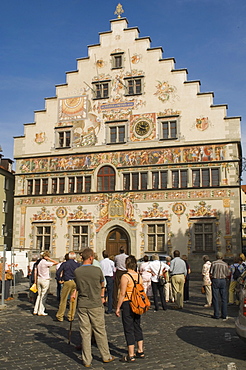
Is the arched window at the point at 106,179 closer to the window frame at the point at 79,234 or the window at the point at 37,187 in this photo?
the window frame at the point at 79,234

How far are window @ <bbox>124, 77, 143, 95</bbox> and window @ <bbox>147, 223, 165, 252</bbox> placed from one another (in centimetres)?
889

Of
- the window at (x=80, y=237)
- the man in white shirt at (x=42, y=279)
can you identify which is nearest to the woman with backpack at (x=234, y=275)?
the man in white shirt at (x=42, y=279)

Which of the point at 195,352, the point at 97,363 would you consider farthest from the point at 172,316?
the point at 97,363

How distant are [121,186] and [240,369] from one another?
21.0 meters

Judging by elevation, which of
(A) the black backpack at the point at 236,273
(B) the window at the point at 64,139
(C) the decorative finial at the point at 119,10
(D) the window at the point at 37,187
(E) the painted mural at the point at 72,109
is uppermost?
(C) the decorative finial at the point at 119,10

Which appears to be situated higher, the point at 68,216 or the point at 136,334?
the point at 68,216

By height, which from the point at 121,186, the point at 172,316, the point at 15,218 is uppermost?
the point at 121,186

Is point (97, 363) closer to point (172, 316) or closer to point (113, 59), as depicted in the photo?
point (172, 316)

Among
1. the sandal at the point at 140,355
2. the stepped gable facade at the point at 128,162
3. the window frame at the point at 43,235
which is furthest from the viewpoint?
the window frame at the point at 43,235

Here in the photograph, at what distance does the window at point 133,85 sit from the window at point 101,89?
1445 mm

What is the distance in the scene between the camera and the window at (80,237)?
90.9 feet

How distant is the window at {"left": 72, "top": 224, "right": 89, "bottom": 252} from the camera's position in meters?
27.7

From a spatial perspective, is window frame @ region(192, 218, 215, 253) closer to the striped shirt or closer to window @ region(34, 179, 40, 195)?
window @ region(34, 179, 40, 195)

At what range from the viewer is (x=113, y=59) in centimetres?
2936
